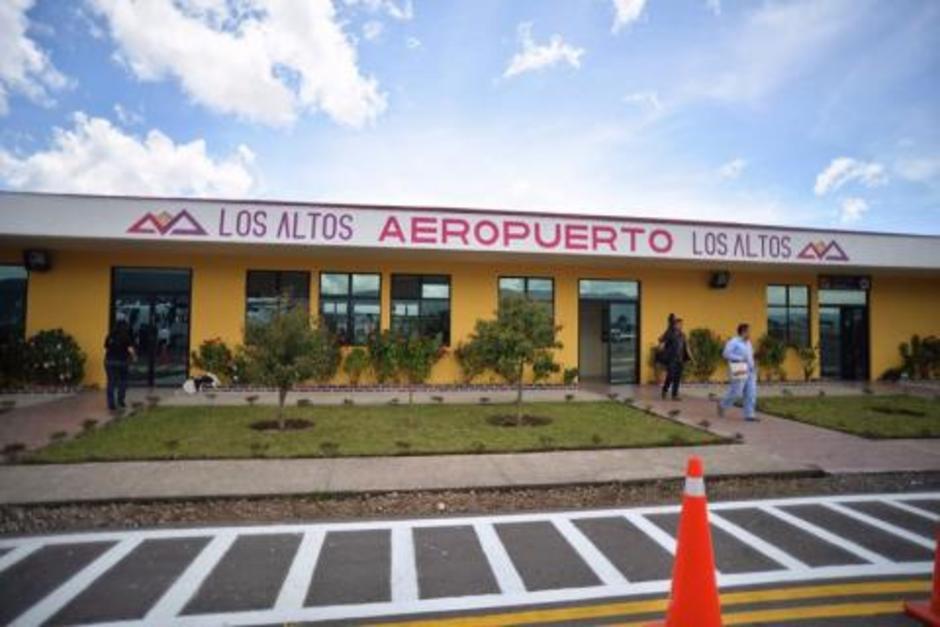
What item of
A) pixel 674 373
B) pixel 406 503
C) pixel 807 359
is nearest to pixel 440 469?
pixel 406 503

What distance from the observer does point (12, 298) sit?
45.8 feet

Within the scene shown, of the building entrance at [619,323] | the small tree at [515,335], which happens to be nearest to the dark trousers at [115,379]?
the small tree at [515,335]

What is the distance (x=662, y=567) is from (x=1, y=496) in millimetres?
→ 6213

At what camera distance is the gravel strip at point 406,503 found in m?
5.26

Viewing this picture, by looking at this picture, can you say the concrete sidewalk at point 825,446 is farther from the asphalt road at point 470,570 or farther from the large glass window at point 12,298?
the large glass window at point 12,298

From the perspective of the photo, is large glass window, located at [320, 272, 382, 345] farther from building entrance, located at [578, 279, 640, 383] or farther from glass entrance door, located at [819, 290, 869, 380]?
glass entrance door, located at [819, 290, 869, 380]

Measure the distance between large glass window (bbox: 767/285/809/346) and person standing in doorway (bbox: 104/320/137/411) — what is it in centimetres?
1692

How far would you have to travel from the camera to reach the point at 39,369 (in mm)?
13203

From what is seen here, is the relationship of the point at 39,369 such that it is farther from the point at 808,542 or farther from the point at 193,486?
the point at 808,542

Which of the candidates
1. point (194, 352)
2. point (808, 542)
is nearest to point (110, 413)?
point (194, 352)

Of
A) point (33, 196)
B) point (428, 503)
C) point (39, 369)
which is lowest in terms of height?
point (428, 503)

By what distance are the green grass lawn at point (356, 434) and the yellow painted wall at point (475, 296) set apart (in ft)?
10.9

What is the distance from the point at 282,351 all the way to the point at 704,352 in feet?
40.3

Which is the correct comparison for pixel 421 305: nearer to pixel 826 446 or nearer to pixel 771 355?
pixel 826 446
